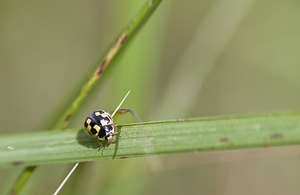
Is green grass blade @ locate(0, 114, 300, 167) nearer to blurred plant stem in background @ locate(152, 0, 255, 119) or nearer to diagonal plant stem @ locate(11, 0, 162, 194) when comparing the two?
diagonal plant stem @ locate(11, 0, 162, 194)

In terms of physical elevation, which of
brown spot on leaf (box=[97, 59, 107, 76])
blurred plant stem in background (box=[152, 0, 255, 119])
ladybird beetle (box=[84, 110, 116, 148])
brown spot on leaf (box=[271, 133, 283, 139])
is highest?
blurred plant stem in background (box=[152, 0, 255, 119])

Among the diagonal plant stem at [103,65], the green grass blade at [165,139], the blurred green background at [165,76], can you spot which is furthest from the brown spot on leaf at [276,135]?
the blurred green background at [165,76]

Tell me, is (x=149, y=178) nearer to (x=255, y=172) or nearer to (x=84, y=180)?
(x=84, y=180)

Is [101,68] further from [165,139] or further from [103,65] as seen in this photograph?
[165,139]

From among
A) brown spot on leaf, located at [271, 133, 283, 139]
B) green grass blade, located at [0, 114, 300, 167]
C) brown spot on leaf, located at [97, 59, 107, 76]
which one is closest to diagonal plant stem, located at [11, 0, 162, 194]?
brown spot on leaf, located at [97, 59, 107, 76]

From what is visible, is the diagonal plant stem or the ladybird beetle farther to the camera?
the ladybird beetle

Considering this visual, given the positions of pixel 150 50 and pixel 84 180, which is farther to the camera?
pixel 150 50

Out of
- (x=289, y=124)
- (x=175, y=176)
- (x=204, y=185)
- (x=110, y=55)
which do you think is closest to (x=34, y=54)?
(x=175, y=176)
